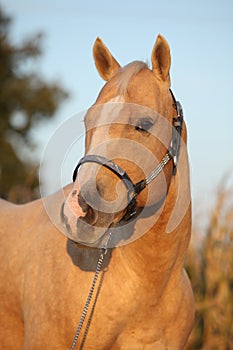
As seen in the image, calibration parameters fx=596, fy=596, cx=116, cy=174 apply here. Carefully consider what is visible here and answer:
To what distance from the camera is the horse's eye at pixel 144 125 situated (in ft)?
10.2

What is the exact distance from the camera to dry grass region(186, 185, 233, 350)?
7043 millimetres

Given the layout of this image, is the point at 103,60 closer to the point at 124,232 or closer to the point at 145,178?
the point at 145,178

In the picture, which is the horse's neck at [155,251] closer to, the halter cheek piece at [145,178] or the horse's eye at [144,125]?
the halter cheek piece at [145,178]

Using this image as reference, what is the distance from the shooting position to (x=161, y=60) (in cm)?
342

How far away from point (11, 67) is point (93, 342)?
61.4 feet

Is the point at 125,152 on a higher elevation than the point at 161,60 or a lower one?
lower

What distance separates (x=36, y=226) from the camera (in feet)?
13.8

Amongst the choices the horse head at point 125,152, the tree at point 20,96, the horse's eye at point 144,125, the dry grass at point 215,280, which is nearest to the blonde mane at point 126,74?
the horse head at point 125,152

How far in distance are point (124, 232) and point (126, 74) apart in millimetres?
900

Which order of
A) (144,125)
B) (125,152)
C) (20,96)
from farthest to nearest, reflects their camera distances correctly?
(20,96) < (144,125) < (125,152)

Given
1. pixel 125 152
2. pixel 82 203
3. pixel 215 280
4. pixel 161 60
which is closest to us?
pixel 82 203

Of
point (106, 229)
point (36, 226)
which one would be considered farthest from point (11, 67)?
point (106, 229)

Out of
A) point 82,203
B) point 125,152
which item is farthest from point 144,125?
point 82,203

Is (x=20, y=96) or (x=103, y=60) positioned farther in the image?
(x=20, y=96)
